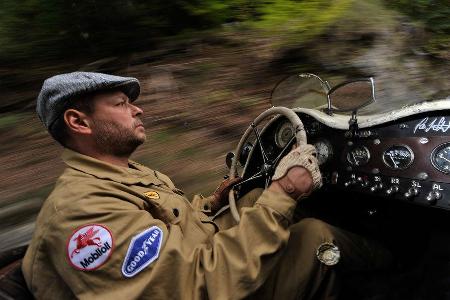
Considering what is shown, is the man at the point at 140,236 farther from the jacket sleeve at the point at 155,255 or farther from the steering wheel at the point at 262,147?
the steering wheel at the point at 262,147

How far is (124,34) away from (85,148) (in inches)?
135

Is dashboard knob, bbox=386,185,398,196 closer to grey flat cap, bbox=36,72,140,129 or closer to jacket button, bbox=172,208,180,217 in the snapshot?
jacket button, bbox=172,208,180,217

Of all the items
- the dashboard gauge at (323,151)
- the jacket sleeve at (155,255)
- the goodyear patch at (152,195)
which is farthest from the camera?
the dashboard gauge at (323,151)

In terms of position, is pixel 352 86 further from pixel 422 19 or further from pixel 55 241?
pixel 422 19

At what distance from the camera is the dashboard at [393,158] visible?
174cm

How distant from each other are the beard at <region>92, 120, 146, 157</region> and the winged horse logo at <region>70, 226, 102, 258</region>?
0.62 m

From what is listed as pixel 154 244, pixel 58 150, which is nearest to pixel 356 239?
pixel 154 244

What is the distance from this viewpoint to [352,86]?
2404 millimetres

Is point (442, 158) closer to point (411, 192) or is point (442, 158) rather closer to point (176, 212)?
point (411, 192)

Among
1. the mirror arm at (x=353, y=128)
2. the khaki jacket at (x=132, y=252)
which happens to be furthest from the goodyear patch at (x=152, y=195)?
the mirror arm at (x=353, y=128)

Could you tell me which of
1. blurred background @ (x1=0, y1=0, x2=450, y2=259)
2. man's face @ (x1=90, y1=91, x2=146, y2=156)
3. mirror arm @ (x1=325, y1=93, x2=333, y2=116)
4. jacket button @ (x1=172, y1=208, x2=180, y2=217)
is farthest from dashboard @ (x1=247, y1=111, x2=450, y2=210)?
blurred background @ (x1=0, y1=0, x2=450, y2=259)

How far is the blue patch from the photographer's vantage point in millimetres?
1524

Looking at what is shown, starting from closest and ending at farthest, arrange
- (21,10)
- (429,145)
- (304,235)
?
(429,145), (304,235), (21,10)

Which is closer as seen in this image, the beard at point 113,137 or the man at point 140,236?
the man at point 140,236
